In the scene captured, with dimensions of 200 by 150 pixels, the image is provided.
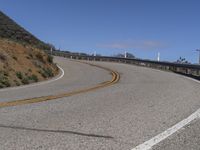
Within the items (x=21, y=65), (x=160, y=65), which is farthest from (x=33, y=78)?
(x=160, y=65)

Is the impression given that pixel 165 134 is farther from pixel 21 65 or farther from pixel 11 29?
pixel 11 29

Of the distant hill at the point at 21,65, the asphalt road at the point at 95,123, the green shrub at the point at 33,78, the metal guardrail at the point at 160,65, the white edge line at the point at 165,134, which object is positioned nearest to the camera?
the white edge line at the point at 165,134

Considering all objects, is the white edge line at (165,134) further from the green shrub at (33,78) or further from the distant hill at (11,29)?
the distant hill at (11,29)

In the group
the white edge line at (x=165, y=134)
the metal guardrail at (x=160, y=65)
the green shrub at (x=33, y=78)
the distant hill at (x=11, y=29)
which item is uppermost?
the distant hill at (x=11, y=29)

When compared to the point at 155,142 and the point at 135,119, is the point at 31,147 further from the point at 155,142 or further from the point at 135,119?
the point at 135,119

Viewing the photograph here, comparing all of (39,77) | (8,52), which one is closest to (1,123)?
(39,77)

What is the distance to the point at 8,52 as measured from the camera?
1166 inches

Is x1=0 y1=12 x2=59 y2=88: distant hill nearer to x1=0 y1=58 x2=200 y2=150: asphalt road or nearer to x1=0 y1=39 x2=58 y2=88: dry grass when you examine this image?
x1=0 y1=39 x2=58 y2=88: dry grass

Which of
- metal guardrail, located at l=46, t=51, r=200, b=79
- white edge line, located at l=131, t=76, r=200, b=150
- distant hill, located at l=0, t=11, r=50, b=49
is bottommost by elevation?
white edge line, located at l=131, t=76, r=200, b=150

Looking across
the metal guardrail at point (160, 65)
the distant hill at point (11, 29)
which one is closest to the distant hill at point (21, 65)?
the metal guardrail at point (160, 65)

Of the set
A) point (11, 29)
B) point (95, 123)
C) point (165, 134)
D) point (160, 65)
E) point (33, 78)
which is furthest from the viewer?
point (11, 29)

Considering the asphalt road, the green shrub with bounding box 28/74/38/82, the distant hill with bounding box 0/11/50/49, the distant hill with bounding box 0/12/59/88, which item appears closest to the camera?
the asphalt road

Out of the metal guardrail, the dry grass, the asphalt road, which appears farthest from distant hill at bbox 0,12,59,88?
the asphalt road

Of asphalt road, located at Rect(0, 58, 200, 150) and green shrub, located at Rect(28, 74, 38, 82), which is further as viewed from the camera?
green shrub, located at Rect(28, 74, 38, 82)
